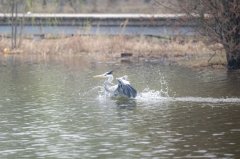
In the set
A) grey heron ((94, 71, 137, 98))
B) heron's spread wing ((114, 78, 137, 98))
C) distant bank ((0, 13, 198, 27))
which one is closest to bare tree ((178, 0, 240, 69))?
grey heron ((94, 71, 137, 98))

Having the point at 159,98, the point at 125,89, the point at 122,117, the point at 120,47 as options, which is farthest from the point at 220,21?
the point at 122,117

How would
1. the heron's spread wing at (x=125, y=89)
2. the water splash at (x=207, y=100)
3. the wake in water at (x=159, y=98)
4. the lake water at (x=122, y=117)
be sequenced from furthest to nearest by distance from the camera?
the heron's spread wing at (x=125, y=89) < the wake in water at (x=159, y=98) < the water splash at (x=207, y=100) < the lake water at (x=122, y=117)

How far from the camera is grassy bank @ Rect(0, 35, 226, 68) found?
47.1 m

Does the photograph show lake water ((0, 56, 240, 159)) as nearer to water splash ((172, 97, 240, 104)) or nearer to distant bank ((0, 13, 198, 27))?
water splash ((172, 97, 240, 104))

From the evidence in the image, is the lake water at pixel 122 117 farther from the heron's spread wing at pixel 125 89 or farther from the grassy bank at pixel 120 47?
the grassy bank at pixel 120 47

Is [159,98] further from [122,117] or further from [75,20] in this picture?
[75,20]

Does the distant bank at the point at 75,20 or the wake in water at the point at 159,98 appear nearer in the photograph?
the wake in water at the point at 159,98

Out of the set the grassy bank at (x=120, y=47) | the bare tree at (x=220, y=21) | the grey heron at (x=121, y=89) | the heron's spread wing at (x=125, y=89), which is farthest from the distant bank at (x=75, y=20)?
the heron's spread wing at (x=125, y=89)

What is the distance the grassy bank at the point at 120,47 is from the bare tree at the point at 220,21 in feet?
22.5

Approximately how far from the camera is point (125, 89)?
84.9 ft

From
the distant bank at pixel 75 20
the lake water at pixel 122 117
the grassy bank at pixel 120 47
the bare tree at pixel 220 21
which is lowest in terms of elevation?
the lake water at pixel 122 117

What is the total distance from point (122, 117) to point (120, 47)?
2955cm

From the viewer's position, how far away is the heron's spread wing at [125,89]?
2582 centimetres

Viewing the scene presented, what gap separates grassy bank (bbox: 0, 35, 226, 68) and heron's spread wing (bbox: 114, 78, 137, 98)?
60.7ft
